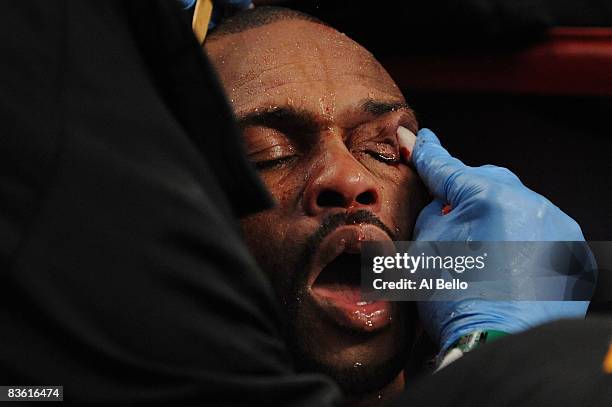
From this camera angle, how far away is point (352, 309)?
124cm

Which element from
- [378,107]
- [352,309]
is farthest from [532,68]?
[352,309]

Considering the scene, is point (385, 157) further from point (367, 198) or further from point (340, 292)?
point (340, 292)

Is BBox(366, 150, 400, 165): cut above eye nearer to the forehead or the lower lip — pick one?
the forehead

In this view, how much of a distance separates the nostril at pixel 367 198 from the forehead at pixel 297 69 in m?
0.14

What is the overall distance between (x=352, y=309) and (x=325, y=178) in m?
0.18

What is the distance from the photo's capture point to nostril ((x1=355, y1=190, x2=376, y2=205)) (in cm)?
129

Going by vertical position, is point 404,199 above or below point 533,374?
below

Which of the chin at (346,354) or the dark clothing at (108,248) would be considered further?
the chin at (346,354)

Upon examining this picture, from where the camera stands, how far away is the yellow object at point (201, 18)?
56.3 inches

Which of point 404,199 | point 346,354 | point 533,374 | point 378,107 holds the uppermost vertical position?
point 533,374

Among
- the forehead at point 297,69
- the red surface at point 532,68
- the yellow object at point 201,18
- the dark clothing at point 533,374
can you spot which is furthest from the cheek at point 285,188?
the dark clothing at point 533,374

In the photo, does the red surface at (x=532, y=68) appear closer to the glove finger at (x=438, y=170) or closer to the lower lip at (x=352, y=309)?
the glove finger at (x=438, y=170)

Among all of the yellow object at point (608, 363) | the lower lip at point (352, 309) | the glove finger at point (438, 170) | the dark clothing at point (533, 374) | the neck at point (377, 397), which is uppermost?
the yellow object at point (608, 363)

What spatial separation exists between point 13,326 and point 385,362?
2.29 ft
